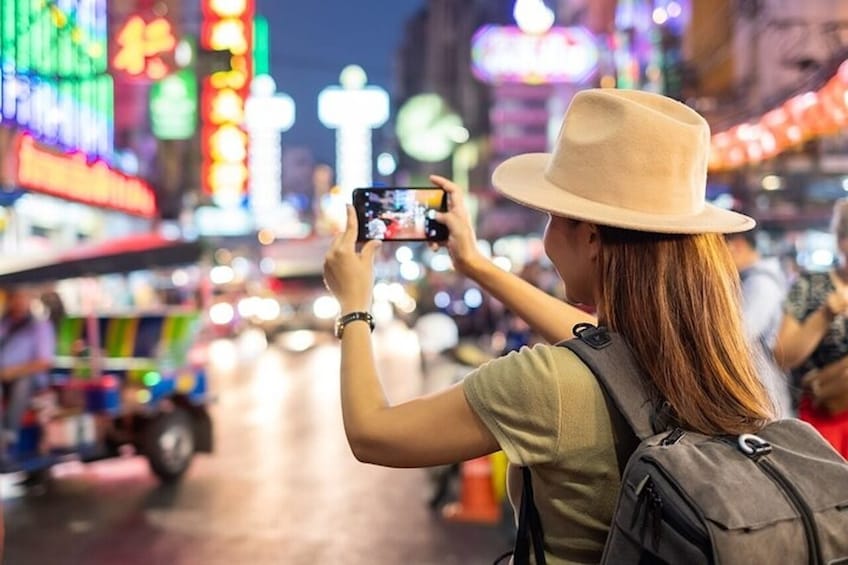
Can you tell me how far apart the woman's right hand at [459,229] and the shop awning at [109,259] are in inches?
149

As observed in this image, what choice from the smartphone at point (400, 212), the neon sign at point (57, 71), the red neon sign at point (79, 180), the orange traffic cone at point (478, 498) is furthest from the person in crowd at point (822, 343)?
the red neon sign at point (79, 180)

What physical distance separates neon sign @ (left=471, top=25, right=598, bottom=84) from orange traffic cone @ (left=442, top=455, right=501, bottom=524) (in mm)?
29341

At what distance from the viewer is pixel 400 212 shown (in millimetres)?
2631

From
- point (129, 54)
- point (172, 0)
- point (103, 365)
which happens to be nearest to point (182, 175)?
point (172, 0)

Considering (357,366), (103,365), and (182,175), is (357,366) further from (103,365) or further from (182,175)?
(182,175)

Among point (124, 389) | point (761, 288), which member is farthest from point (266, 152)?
point (761, 288)

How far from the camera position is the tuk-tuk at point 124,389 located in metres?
9.25

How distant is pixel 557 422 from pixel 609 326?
8.7 inches

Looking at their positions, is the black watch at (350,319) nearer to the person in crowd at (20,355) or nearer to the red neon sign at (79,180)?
the person in crowd at (20,355)

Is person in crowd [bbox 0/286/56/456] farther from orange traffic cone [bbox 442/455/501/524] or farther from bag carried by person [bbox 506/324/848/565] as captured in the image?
bag carried by person [bbox 506/324/848/565]

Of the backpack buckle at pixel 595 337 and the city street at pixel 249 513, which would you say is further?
the city street at pixel 249 513

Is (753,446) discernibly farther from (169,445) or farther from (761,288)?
(169,445)

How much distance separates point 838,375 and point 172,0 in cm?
3015

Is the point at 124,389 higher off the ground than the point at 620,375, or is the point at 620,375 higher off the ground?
the point at 620,375
